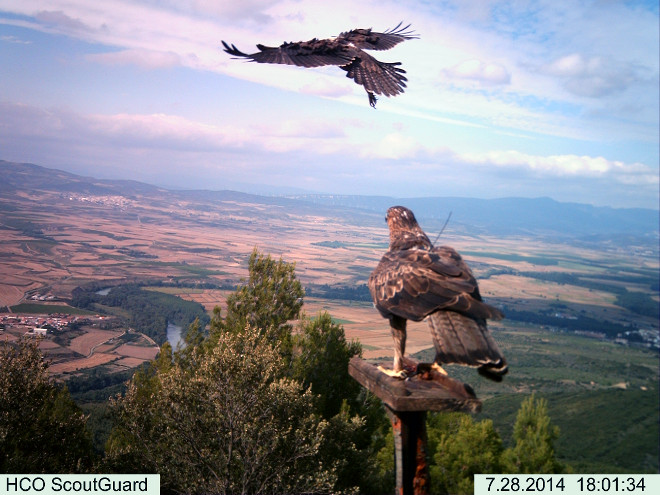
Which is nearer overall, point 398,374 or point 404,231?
point 398,374

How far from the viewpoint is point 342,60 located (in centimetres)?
568

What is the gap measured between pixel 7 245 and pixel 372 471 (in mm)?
25237

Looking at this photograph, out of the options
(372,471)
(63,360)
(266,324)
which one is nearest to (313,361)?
(266,324)

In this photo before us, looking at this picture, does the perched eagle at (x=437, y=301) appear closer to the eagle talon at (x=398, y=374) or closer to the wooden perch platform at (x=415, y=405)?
the eagle talon at (x=398, y=374)

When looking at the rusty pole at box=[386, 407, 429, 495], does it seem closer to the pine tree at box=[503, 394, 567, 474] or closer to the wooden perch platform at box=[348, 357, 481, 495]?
the wooden perch platform at box=[348, 357, 481, 495]

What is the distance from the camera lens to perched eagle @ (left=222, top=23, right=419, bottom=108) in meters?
5.51

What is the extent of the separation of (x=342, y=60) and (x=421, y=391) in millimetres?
3782

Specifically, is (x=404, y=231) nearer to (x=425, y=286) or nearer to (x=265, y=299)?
(x=425, y=286)

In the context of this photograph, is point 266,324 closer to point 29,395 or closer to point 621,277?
point 29,395

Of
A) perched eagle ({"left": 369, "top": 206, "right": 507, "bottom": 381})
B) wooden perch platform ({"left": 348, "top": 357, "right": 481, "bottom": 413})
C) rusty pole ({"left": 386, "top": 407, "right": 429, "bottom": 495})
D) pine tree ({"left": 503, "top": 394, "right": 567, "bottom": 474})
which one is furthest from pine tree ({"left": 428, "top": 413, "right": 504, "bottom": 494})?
perched eagle ({"left": 369, "top": 206, "right": 507, "bottom": 381})

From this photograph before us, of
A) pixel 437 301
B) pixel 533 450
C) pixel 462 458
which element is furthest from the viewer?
pixel 533 450

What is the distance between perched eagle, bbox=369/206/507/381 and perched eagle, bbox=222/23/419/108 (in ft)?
5.79

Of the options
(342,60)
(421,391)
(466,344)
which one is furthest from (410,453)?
(342,60)

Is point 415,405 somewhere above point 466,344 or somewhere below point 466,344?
below
